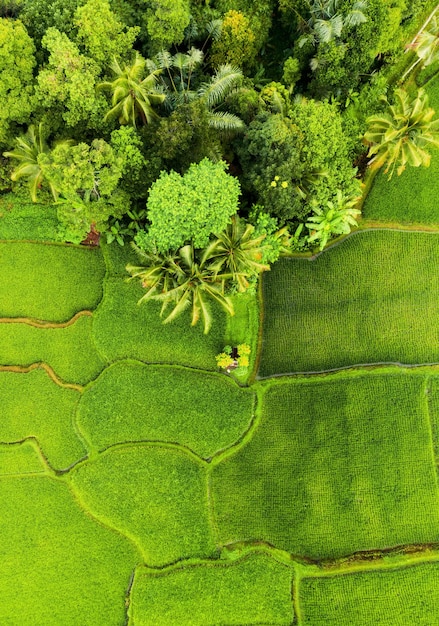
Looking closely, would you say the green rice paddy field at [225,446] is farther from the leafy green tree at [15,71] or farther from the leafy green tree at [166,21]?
the leafy green tree at [166,21]

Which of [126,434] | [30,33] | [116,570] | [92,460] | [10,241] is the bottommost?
[116,570]

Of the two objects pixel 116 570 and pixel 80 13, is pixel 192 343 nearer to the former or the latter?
pixel 116 570

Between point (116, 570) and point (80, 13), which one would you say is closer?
point (80, 13)

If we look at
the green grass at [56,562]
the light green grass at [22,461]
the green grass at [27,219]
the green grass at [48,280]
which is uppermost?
the green grass at [27,219]

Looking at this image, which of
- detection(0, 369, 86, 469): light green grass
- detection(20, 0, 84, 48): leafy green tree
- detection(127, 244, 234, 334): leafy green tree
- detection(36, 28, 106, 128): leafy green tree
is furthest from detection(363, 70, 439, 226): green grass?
detection(0, 369, 86, 469): light green grass

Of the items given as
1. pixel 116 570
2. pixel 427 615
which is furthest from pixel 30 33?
pixel 427 615

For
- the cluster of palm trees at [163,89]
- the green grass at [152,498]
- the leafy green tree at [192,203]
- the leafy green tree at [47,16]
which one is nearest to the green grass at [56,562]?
the green grass at [152,498]

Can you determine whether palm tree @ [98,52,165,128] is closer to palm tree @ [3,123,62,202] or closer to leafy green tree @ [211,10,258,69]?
palm tree @ [3,123,62,202]
